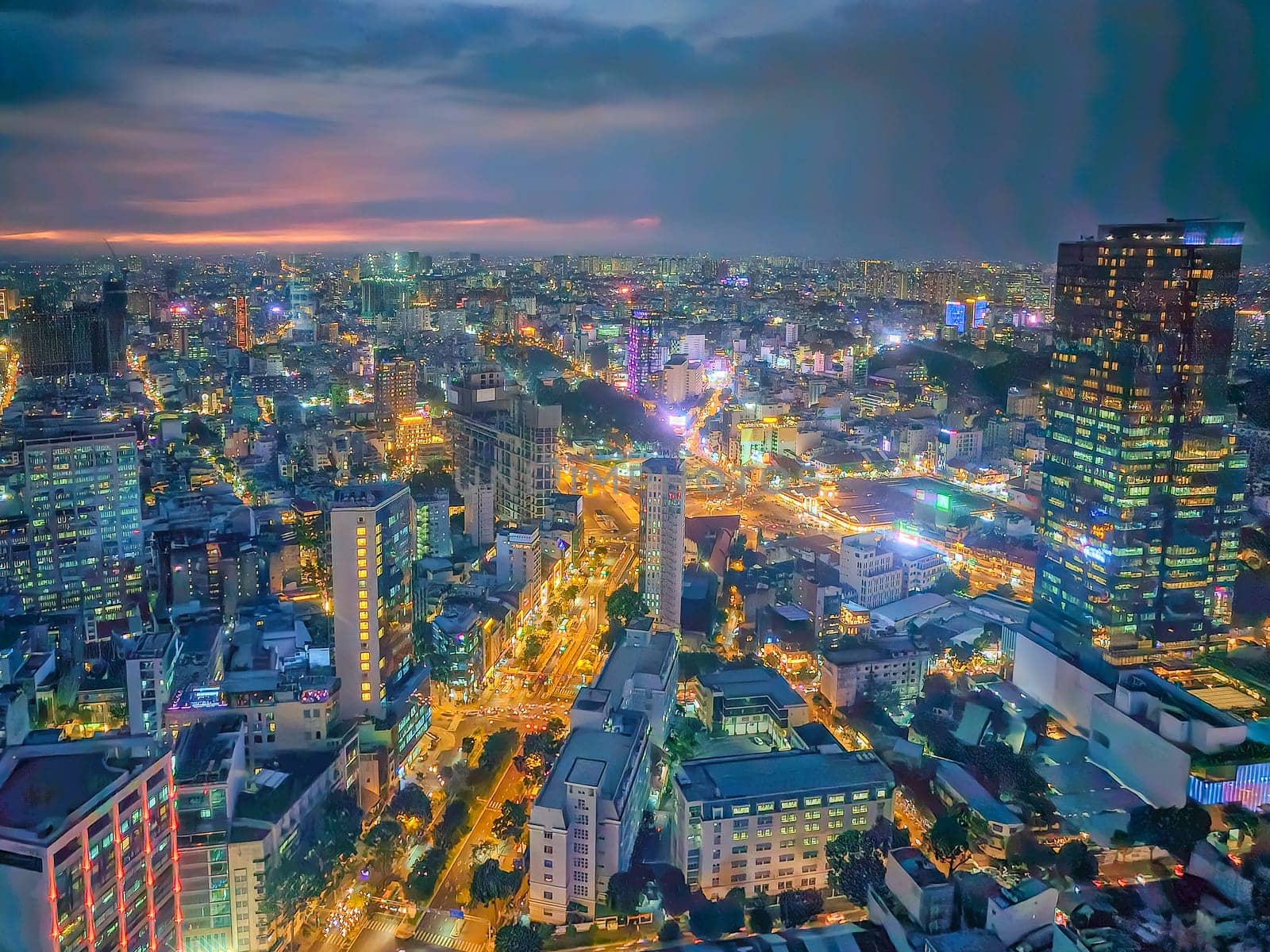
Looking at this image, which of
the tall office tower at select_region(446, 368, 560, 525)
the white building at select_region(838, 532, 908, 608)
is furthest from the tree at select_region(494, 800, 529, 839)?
the tall office tower at select_region(446, 368, 560, 525)

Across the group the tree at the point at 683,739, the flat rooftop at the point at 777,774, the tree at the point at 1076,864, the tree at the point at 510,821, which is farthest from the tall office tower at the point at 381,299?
the tree at the point at 1076,864

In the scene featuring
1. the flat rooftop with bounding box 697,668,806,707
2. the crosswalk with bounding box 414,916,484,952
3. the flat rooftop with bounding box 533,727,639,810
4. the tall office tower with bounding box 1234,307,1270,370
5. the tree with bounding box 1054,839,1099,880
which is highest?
the tall office tower with bounding box 1234,307,1270,370

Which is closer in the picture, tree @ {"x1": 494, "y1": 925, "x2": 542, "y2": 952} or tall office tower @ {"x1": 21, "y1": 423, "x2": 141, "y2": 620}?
tree @ {"x1": 494, "y1": 925, "x2": 542, "y2": 952}

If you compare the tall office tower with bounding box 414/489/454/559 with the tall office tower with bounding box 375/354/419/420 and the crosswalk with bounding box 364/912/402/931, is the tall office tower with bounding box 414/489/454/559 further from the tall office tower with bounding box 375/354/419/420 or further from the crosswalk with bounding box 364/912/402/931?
the tall office tower with bounding box 375/354/419/420

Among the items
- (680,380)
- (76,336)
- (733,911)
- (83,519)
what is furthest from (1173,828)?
(76,336)

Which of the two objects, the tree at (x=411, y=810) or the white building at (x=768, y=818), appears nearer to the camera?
the white building at (x=768, y=818)

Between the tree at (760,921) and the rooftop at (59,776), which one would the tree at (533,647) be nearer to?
the tree at (760,921)

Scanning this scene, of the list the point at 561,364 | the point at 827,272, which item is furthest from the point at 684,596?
the point at 827,272

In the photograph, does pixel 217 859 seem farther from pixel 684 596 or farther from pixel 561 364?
pixel 561 364
